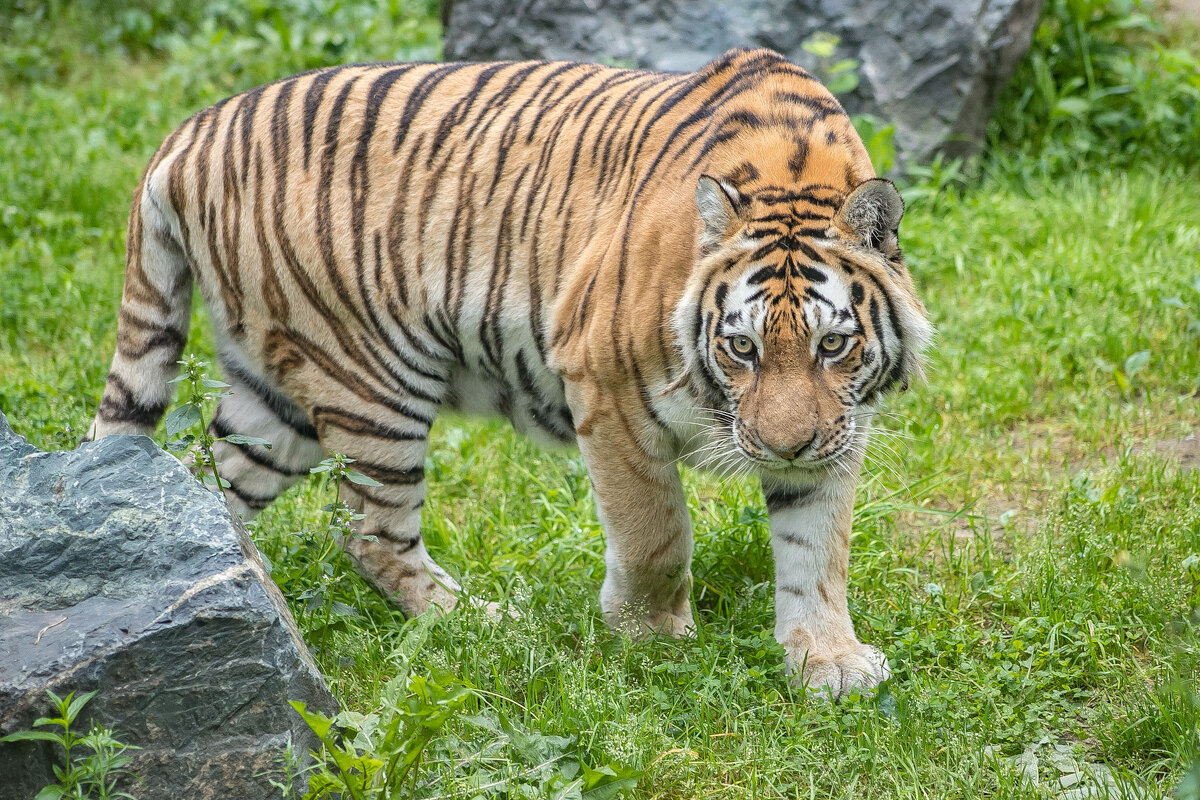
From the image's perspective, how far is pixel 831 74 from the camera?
623 centimetres

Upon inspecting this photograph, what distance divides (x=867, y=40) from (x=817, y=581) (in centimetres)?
414

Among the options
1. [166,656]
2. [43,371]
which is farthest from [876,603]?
[43,371]

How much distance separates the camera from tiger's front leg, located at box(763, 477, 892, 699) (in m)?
3.06

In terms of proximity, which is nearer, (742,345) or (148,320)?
(742,345)

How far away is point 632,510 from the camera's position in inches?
124

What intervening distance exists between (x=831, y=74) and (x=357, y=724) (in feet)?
15.9

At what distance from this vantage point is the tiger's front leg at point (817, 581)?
306 centimetres

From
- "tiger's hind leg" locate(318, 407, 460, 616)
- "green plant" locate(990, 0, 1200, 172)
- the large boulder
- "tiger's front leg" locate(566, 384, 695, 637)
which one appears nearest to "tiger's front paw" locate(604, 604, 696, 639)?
"tiger's front leg" locate(566, 384, 695, 637)

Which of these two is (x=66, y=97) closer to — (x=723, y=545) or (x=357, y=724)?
(x=723, y=545)

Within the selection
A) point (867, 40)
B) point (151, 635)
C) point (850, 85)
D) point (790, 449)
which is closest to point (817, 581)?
point (790, 449)

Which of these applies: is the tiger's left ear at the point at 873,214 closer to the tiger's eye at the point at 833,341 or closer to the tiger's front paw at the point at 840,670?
the tiger's eye at the point at 833,341

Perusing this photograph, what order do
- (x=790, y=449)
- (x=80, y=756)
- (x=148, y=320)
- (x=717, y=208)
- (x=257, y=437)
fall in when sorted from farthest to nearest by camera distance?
(x=257, y=437), (x=148, y=320), (x=717, y=208), (x=790, y=449), (x=80, y=756)

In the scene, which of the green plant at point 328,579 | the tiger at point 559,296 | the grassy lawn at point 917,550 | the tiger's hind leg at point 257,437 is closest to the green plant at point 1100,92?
the grassy lawn at point 917,550

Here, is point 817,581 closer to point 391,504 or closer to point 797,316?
point 797,316
